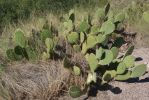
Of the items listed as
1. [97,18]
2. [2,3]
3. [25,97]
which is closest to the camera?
[25,97]

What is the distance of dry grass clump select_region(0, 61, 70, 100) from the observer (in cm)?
604

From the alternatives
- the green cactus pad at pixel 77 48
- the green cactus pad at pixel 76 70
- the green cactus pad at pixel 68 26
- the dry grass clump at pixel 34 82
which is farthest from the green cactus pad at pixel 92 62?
the green cactus pad at pixel 68 26

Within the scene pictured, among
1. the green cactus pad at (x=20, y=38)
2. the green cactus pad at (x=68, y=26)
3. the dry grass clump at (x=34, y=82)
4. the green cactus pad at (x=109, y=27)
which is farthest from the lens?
the green cactus pad at (x=68, y=26)

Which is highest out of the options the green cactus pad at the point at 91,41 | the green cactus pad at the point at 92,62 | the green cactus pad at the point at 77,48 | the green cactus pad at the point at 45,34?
the green cactus pad at the point at 45,34

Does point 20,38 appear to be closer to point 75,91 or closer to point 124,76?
point 75,91

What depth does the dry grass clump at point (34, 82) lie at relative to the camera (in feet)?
19.8

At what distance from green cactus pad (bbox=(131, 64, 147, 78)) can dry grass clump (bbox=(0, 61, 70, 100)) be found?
0.95 m

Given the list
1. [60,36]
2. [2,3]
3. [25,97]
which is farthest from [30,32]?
[2,3]

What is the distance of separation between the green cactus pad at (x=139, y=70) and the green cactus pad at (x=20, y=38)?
5.50ft

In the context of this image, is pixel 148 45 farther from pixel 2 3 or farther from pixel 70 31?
pixel 2 3

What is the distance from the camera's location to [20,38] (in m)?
6.67

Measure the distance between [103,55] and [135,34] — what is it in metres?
2.27

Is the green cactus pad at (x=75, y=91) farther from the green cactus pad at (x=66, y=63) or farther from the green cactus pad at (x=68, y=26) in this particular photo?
the green cactus pad at (x=68, y=26)

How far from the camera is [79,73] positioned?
20.6 ft
